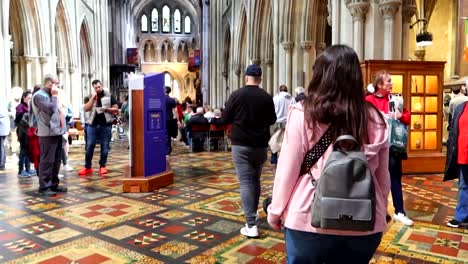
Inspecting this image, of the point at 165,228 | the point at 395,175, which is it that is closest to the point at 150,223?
the point at 165,228

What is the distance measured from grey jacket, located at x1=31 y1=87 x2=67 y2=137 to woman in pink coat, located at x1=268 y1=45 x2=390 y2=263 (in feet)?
15.2

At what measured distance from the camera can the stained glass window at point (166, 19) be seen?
146ft

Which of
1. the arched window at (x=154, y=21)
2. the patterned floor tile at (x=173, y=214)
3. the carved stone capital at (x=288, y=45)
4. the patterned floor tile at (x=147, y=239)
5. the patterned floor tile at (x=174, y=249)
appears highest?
the arched window at (x=154, y=21)

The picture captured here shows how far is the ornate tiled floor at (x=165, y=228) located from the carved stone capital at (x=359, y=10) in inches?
135

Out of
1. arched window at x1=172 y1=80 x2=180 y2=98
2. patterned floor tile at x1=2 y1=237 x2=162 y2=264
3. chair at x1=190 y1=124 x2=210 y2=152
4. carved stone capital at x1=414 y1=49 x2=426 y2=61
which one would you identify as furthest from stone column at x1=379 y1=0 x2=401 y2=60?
arched window at x1=172 y1=80 x2=180 y2=98

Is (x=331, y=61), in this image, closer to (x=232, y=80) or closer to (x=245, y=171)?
(x=245, y=171)

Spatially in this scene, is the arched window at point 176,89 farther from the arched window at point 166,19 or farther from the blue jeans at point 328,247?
the blue jeans at point 328,247

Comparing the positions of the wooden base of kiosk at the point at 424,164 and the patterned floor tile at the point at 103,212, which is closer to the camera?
the patterned floor tile at the point at 103,212

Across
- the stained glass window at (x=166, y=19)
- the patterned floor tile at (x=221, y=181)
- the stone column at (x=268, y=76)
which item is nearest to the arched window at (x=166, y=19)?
the stained glass window at (x=166, y=19)

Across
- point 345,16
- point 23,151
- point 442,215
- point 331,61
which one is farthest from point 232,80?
point 331,61

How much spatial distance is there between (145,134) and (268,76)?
11.5 metres

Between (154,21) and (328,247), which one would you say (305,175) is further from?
(154,21)

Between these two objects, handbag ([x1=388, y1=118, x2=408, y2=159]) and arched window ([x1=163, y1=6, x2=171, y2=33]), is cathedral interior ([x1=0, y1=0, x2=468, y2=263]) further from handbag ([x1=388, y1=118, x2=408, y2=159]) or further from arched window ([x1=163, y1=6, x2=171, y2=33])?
arched window ([x1=163, y1=6, x2=171, y2=33])

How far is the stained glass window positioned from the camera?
146ft
